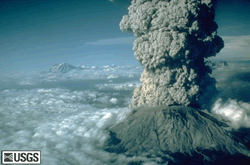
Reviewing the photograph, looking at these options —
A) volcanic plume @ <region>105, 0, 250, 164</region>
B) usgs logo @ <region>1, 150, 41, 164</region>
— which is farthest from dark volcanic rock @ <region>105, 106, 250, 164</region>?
usgs logo @ <region>1, 150, 41, 164</region>

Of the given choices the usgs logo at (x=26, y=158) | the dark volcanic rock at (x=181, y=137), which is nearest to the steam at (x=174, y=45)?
the dark volcanic rock at (x=181, y=137)

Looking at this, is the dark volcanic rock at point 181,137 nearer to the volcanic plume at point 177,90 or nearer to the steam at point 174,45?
the volcanic plume at point 177,90

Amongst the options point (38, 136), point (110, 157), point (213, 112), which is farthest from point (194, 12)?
point (38, 136)

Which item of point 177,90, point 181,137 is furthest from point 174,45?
point 181,137

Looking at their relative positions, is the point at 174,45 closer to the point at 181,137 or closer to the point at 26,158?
the point at 181,137

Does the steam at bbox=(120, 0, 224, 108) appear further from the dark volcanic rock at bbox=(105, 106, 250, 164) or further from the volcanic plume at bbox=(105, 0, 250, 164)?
the dark volcanic rock at bbox=(105, 106, 250, 164)
